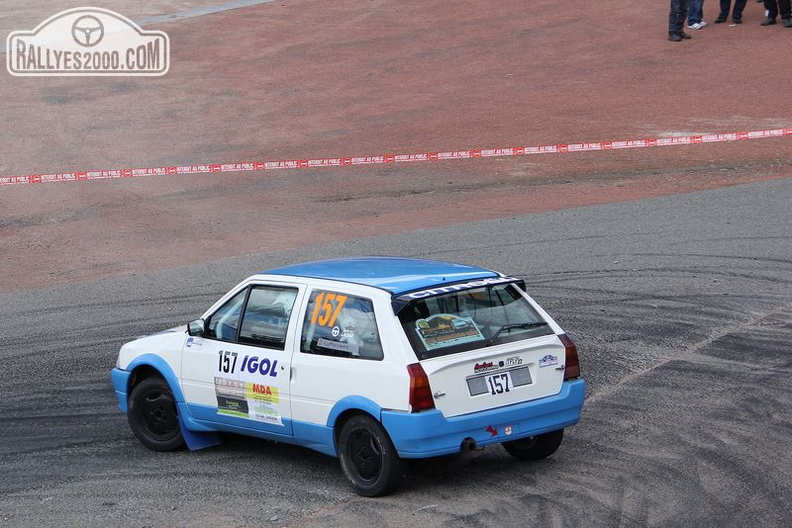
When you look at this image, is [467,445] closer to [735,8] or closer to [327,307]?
[327,307]

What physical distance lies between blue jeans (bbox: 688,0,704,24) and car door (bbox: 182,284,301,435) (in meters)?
23.7

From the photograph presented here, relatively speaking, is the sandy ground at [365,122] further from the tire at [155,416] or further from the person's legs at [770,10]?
the tire at [155,416]

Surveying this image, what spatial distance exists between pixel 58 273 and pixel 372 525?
35.7 ft

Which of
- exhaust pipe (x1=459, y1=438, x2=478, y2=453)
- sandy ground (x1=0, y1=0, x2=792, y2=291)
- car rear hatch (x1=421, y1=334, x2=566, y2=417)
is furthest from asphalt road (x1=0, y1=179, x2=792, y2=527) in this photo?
sandy ground (x1=0, y1=0, x2=792, y2=291)

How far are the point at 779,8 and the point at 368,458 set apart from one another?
2492 cm

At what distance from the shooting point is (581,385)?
7.77 metres

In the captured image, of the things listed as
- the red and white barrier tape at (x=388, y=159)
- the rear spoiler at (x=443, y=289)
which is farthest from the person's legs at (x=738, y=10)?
the rear spoiler at (x=443, y=289)

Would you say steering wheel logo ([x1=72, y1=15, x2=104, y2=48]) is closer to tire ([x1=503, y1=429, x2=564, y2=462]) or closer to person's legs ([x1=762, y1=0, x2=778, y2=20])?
person's legs ([x1=762, y1=0, x2=778, y2=20])

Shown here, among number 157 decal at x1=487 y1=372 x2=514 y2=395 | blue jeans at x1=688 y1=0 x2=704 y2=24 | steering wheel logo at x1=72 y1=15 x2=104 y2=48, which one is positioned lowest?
number 157 decal at x1=487 y1=372 x2=514 y2=395

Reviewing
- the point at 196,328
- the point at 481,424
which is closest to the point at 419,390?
the point at 481,424

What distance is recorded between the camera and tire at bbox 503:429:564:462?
25.8 feet

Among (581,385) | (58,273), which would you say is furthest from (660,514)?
(58,273)

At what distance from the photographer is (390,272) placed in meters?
8.01

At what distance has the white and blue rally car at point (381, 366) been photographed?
7199 millimetres
